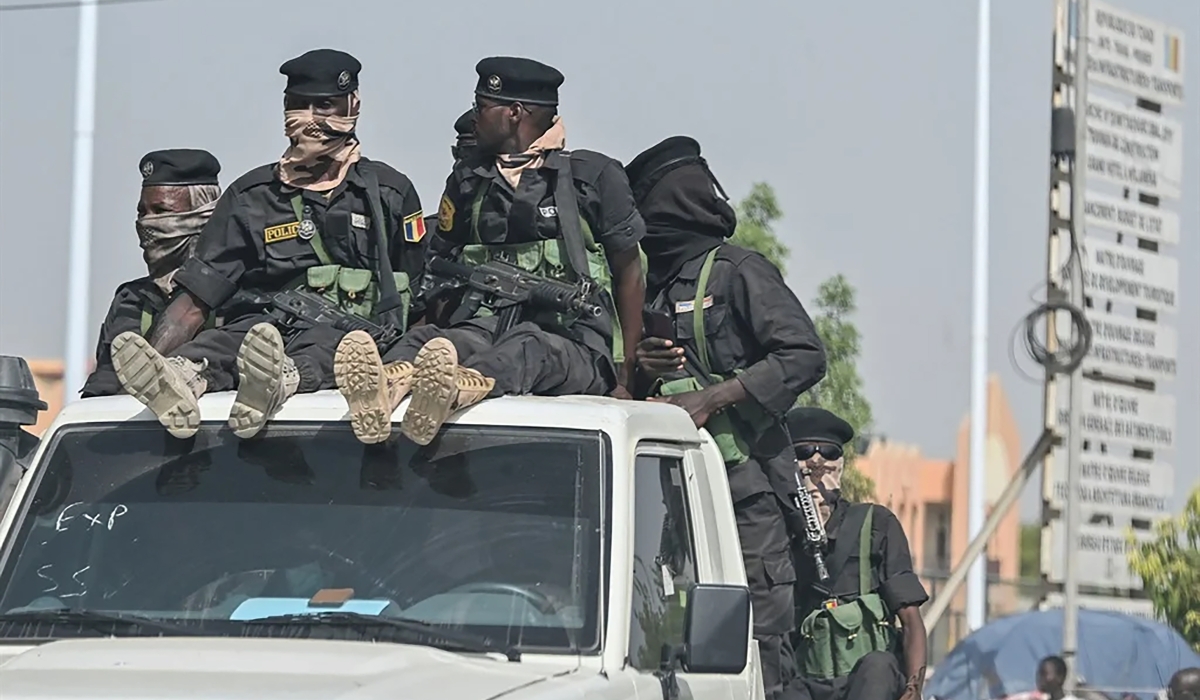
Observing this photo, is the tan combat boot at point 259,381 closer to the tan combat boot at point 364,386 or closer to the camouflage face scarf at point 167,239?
the tan combat boot at point 364,386

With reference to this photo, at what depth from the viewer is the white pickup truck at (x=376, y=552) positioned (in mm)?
4348

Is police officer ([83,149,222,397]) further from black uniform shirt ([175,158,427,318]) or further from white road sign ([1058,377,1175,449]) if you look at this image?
white road sign ([1058,377,1175,449])

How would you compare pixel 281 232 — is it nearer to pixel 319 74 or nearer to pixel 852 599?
pixel 319 74

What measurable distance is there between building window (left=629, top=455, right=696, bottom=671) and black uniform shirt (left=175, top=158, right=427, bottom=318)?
1.32 metres

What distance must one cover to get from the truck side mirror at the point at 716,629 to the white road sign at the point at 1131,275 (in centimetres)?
1149

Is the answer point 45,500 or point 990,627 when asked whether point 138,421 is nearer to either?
point 45,500

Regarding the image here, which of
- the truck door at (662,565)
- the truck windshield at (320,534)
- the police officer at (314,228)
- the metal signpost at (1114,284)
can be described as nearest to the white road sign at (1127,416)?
the metal signpost at (1114,284)

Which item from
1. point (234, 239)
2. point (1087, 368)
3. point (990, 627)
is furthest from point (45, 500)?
point (1087, 368)

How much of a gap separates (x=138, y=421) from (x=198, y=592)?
0.53 m

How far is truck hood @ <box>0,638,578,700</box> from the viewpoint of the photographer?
12.4ft

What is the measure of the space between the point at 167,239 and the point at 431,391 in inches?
92.9

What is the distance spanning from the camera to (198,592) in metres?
4.57

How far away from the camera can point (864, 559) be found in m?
7.36

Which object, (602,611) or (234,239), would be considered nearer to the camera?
(602,611)
